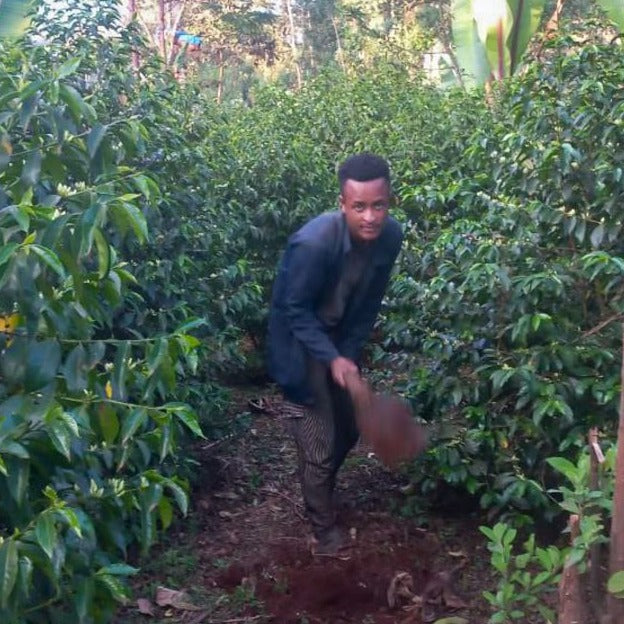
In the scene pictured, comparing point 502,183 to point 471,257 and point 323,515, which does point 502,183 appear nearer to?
point 471,257

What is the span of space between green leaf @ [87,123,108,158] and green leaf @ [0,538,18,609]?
1.16m

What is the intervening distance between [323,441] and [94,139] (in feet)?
6.48

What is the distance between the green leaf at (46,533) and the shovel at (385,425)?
177cm

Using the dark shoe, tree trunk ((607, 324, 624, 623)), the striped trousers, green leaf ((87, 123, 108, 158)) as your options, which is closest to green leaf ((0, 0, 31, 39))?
the striped trousers

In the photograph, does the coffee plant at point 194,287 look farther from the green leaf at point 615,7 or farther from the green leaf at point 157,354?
the green leaf at point 615,7

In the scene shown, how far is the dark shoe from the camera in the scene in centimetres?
441

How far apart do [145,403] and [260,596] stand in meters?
1.57

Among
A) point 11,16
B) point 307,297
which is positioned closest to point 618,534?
point 307,297

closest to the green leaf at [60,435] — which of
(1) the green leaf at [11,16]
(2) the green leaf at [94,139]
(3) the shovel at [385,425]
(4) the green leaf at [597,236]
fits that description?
(2) the green leaf at [94,139]

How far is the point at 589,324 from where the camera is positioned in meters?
4.31

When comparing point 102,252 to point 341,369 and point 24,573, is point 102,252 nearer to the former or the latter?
point 24,573

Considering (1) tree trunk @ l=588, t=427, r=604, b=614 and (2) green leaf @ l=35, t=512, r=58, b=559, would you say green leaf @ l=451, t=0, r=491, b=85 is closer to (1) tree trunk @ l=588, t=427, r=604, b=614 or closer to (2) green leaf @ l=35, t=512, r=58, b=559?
(1) tree trunk @ l=588, t=427, r=604, b=614

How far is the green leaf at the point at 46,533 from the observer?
215 centimetres

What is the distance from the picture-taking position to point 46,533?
2178mm
